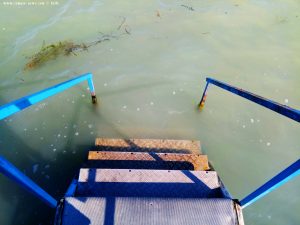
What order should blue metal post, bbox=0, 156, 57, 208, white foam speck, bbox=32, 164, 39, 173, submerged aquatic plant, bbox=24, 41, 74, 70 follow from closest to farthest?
blue metal post, bbox=0, 156, 57, 208 < white foam speck, bbox=32, 164, 39, 173 < submerged aquatic plant, bbox=24, 41, 74, 70

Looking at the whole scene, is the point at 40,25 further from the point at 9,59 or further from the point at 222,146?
the point at 222,146

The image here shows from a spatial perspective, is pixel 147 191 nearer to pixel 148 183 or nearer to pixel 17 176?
pixel 148 183

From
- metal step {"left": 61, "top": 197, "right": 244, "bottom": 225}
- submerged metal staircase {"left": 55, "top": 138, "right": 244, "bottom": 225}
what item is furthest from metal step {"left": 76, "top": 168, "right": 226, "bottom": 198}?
metal step {"left": 61, "top": 197, "right": 244, "bottom": 225}

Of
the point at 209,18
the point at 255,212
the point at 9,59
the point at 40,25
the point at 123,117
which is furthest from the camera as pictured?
the point at 209,18

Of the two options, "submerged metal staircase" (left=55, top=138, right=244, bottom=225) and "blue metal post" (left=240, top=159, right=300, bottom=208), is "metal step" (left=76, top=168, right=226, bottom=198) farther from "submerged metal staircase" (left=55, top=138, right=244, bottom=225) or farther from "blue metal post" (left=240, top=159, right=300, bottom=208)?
"blue metal post" (left=240, top=159, right=300, bottom=208)

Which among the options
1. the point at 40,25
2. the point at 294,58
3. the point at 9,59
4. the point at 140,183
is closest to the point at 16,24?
the point at 40,25
